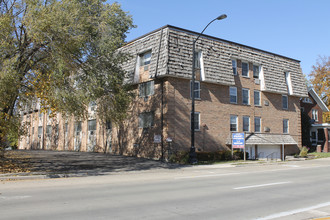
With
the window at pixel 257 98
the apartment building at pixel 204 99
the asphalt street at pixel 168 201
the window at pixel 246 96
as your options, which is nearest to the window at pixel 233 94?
the apartment building at pixel 204 99

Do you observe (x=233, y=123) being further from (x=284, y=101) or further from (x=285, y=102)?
(x=285, y=102)

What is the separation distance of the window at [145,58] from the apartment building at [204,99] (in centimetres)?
9

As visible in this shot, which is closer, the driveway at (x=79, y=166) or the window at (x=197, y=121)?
the driveway at (x=79, y=166)

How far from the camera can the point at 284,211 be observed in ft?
24.7

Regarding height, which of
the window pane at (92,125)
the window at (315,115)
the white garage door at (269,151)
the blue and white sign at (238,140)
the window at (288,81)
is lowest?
the white garage door at (269,151)

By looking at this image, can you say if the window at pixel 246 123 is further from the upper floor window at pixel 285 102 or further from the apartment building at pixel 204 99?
the upper floor window at pixel 285 102

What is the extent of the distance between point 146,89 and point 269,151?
1480 cm

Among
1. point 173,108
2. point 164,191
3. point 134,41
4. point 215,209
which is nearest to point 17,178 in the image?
point 164,191

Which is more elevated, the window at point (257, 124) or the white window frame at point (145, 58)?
the white window frame at point (145, 58)

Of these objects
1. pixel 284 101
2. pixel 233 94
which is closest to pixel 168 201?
pixel 233 94

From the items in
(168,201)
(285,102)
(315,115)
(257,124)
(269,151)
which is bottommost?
(168,201)

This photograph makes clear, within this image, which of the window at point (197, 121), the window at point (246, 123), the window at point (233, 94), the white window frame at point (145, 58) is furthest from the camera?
the window at point (246, 123)

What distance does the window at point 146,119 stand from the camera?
85.1 feet

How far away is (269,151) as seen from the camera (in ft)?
106
